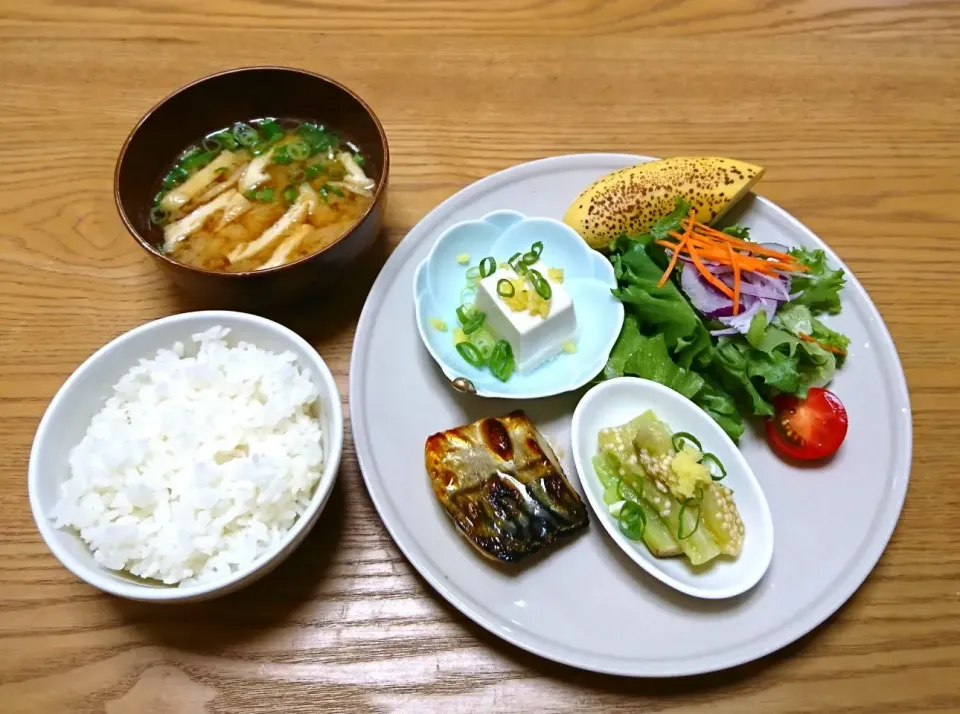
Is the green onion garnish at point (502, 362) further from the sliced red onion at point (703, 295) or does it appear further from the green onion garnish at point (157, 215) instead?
the green onion garnish at point (157, 215)

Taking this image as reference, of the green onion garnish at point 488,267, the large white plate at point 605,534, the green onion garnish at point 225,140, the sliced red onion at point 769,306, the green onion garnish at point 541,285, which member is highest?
the sliced red onion at point 769,306

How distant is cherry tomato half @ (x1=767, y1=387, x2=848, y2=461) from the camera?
76.8 inches

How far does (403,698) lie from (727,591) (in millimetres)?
852

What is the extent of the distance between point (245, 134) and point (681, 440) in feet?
5.66

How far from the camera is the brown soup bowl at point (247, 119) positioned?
6.36ft

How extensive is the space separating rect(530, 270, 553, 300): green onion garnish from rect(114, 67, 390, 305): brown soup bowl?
1.63 feet

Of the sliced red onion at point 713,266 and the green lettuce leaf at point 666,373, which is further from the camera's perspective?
the sliced red onion at point 713,266

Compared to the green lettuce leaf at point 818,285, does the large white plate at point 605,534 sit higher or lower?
lower

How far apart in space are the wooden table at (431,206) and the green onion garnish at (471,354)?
377mm

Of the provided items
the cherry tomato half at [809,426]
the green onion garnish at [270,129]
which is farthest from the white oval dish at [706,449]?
the green onion garnish at [270,129]

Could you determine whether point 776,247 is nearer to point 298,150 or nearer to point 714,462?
point 714,462

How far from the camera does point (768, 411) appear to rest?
6.61 ft

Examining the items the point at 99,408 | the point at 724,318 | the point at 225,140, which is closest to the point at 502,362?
the point at 724,318

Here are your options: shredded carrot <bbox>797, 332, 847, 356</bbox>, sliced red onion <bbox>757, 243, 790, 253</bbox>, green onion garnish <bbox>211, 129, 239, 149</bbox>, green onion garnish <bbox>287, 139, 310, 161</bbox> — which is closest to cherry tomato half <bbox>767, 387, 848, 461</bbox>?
shredded carrot <bbox>797, 332, 847, 356</bbox>
